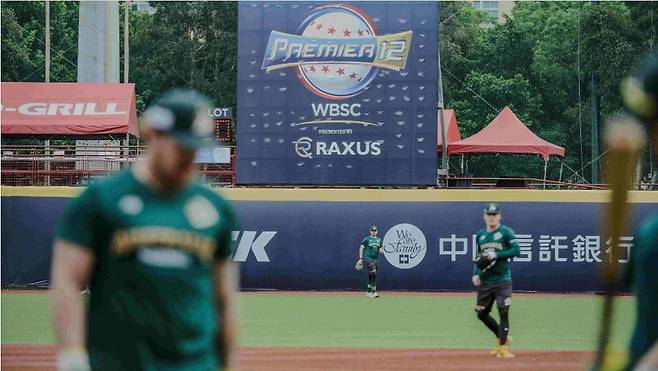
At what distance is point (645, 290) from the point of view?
17.1ft

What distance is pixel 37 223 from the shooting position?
2997 centimetres

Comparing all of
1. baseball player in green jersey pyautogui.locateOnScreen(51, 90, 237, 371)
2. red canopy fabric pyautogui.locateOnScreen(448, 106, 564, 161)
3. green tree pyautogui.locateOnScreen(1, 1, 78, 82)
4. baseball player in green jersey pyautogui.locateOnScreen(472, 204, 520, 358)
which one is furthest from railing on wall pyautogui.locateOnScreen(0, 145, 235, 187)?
green tree pyautogui.locateOnScreen(1, 1, 78, 82)

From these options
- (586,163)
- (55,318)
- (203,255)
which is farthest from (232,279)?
(586,163)

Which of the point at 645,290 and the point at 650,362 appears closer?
the point at 650,362

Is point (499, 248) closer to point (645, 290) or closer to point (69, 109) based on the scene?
point (645, 290)

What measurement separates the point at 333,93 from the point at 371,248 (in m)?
3.57

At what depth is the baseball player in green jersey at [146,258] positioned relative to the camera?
205 inches

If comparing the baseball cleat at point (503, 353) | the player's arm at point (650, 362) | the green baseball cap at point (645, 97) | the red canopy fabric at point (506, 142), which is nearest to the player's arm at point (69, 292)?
the player's arm at point (650, 362)

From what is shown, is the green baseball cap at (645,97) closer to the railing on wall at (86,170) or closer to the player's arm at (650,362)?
the player's arm at (650,362)

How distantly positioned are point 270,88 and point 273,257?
414cm

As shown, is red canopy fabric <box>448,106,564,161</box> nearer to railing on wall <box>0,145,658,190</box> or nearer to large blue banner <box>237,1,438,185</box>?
railing on wall <box>0,145,658,190</box>

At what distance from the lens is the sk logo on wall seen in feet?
93.0

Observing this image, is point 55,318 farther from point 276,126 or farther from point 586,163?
point 586,163

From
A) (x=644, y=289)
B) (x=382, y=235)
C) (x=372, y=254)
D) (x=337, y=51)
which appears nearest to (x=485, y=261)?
(x=644, y=289)
